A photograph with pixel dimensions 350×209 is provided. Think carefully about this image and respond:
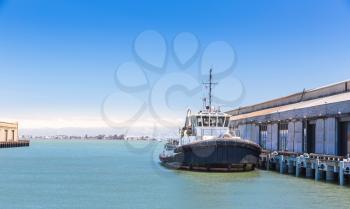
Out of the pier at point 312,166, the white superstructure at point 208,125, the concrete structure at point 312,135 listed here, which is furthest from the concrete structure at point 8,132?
the pier at point 312,166

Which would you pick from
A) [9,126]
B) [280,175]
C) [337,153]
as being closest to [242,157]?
[280,175]

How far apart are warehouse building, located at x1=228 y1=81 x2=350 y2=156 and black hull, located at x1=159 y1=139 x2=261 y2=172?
609cm

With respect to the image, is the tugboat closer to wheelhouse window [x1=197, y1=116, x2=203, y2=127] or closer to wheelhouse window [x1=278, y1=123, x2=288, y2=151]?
wheelhouse window [x1=197, y1=116, x2=203, y2=127]

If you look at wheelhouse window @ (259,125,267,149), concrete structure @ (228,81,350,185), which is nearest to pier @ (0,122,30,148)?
wheelhouse window @ (259,125,267,149)

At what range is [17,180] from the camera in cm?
4769

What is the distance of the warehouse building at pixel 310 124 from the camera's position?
4650 cm

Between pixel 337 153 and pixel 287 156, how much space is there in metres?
7.15

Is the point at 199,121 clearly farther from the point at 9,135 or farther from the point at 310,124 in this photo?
the point at 9,135

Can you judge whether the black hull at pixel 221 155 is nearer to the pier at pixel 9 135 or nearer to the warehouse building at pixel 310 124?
the warehouse building at pixel 310 124

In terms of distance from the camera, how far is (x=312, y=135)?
54.8m

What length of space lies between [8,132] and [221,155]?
4664 inches

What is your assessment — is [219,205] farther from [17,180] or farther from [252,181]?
[17,180]

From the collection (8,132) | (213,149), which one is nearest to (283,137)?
(213,149)

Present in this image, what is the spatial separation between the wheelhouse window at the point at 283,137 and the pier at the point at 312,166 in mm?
3631
